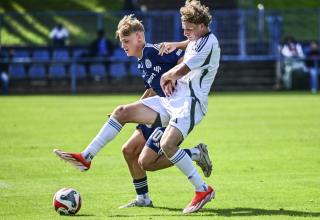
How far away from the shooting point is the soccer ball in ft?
32.2

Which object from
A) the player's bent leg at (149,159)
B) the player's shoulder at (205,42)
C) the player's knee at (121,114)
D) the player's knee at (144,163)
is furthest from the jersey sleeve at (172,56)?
the player's knee at (144,163)

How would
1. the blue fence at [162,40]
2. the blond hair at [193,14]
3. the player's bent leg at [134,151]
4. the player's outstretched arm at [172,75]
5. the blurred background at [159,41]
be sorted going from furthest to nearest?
the blue fence at [162,40], the blurred background at [159,41], the player's bent leg at [134,151], the blond hair at [193,14], the player's outstretched arm at [172,75]

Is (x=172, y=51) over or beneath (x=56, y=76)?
over

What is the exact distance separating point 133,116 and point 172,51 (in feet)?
2.90

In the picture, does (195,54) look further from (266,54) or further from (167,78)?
(266,54)

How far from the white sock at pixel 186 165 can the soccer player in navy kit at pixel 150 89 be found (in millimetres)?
383

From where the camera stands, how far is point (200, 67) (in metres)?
9.99

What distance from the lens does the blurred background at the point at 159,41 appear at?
→ 36.3m

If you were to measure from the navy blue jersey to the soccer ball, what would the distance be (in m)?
1.57

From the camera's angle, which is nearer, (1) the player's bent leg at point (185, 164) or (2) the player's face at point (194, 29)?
(1) the player's bent leg at point (185, 164)

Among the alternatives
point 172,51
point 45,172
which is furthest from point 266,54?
point 172,51

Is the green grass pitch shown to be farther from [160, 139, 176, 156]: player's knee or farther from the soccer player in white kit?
[160, 139, 176, 156]: player's knee

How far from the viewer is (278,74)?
36719mm

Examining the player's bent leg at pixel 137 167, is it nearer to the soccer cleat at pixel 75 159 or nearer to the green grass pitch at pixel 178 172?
the green grass pitch at pixel 178 172
